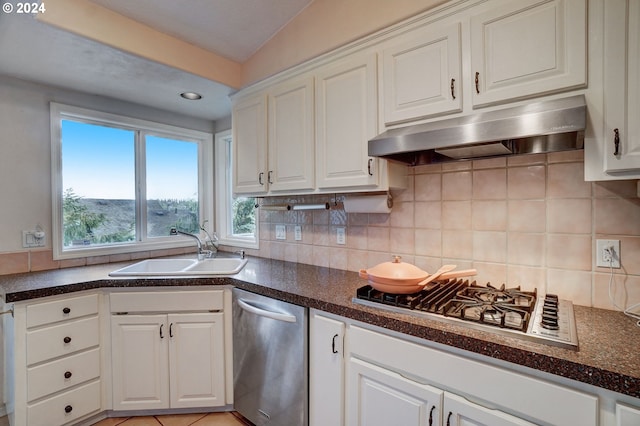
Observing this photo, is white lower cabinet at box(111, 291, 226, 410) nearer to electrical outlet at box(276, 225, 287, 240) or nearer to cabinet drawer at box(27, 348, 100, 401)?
cabinet drawer at box(27, 348, 100, 401)

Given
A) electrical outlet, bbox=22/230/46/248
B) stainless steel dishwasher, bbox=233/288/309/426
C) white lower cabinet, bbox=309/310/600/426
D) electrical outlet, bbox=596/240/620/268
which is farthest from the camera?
electrical outlet, bbox=22/230/46/248

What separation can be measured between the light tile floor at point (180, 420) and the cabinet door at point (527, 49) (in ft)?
7.45

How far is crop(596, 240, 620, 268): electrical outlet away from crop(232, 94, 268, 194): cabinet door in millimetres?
1821

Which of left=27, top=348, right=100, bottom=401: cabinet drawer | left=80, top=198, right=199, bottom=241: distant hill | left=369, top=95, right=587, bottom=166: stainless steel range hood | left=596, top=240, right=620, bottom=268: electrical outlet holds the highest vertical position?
left=369, top=95, right=587, bottom=166: stainless steel range hood

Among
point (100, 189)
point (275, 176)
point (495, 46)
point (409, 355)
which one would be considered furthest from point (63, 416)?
point (495, 46)

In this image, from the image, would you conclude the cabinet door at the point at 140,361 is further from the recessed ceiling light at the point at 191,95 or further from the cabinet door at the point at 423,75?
the cabinet door at the point at 423,75

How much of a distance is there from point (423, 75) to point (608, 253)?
1083 millimetres

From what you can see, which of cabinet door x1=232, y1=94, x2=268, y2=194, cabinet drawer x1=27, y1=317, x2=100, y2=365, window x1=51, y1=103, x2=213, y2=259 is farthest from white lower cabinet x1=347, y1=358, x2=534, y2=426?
window x1=51, y1=103, x2=213, y2=259

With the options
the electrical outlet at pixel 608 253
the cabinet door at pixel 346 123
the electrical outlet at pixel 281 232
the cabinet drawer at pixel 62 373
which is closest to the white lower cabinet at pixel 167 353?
the cabinet drawer at pixel 62 373

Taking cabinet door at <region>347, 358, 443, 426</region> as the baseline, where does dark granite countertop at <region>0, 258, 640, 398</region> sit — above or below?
above

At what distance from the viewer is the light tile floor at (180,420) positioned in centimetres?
191

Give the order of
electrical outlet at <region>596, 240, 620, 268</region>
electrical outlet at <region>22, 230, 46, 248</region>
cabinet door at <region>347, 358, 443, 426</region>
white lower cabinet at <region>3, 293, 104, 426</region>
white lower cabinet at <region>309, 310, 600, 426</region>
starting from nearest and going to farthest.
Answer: white lower cabinet at <region>309, 310, 600, 426</region> < cabinet door at <region>347, 358, 443, 426</region> < electrical outlet at <region>596, 240, 620, 268</region> < white lower cabinet at <region>3, 293, 104, 426</region> < electrical outlet at <region>22, 230, 46, 248</region>

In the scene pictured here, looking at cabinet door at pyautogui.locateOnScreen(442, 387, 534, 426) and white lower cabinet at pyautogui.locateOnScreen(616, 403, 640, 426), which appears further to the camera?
cabinet door at pyautogui.locateOnScreen(442, 387, 534, 426)

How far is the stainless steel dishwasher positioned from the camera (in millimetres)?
1544
